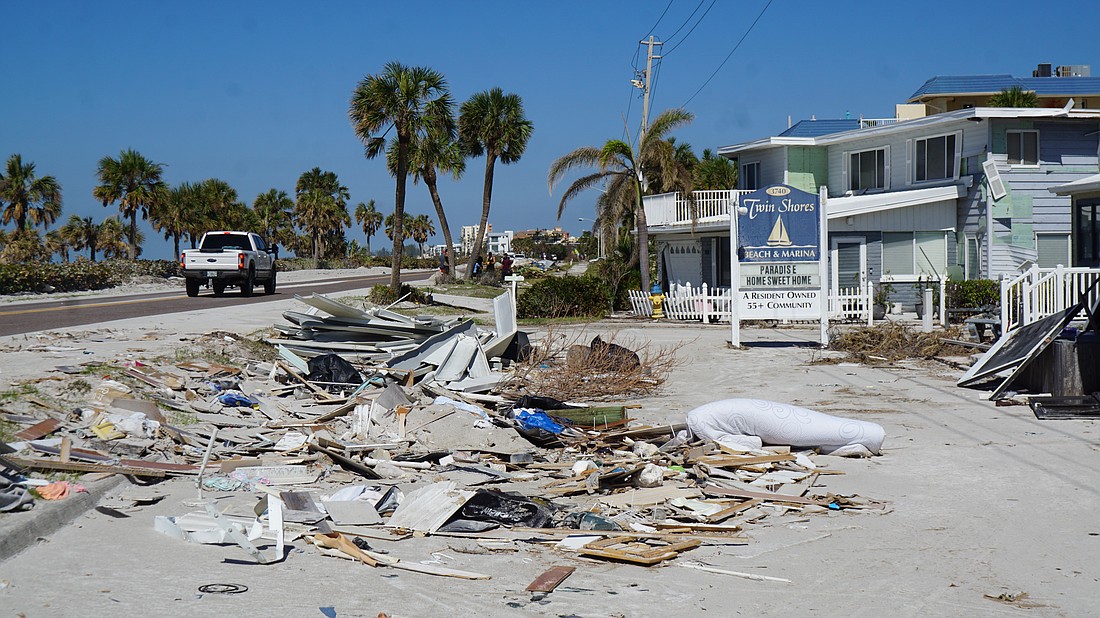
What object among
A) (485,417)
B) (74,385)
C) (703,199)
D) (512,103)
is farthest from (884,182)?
(74,385)

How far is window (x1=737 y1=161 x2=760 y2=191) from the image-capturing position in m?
37.1

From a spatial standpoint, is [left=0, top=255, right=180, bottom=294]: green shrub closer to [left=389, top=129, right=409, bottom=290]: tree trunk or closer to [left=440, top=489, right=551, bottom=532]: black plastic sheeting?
[left=389, top=129, right=409, bottom=290]: tree trunk

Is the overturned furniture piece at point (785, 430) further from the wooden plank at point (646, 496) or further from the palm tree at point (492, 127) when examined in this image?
the palm tree at point (492, 127)

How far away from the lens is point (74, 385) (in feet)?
33.3

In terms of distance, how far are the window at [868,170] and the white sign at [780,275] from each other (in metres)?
15.0

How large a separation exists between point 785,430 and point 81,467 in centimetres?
607

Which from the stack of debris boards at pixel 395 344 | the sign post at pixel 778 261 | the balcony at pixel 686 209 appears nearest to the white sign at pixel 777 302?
the sign post at pixel 778 261

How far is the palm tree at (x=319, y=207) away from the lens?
307 feet

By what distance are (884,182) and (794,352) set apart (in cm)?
1626

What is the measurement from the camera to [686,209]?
3444 cm

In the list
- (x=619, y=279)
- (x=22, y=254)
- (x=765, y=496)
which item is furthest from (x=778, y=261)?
(x=22, y=254)

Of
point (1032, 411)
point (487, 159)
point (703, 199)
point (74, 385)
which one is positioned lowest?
point (1032, 411)

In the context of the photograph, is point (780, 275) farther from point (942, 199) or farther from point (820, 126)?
point (820, 126)

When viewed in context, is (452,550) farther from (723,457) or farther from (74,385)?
(74,385)
